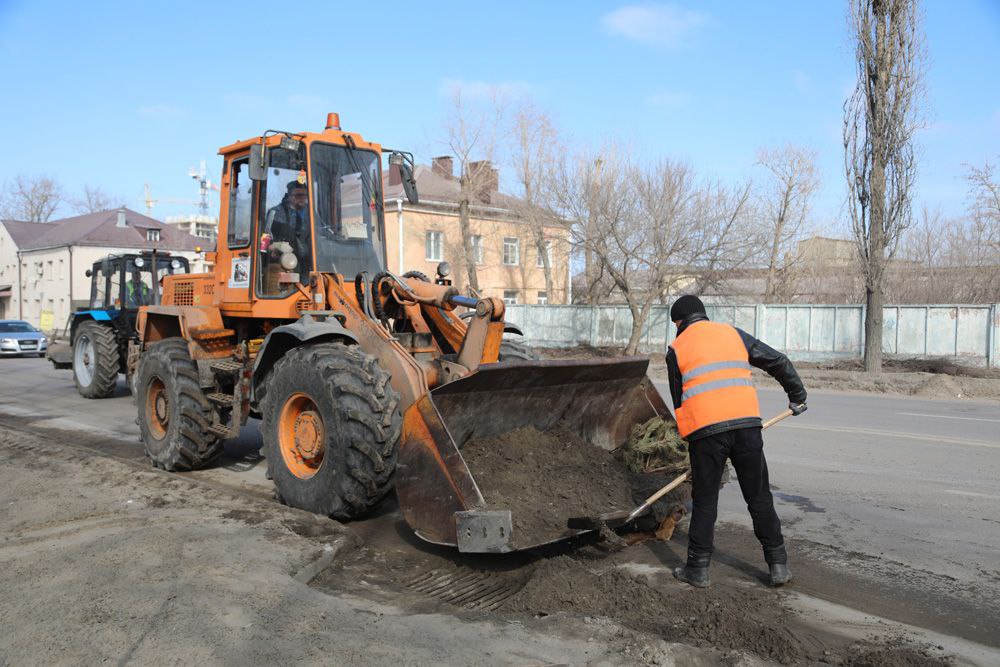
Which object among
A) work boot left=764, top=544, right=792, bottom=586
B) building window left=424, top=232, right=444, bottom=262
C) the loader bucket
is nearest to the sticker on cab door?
the loader bucket

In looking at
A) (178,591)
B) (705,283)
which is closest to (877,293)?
(705,283)

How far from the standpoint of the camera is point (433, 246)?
38.5 meters

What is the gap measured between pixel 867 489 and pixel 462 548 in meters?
4.20

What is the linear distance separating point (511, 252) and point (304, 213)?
32.6m

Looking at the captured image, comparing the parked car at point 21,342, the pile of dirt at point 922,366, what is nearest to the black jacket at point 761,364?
the pile of dirt at point 922,366

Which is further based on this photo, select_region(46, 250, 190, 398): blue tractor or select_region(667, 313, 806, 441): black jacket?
select_region(46, 250, 190, 398): blue tractor

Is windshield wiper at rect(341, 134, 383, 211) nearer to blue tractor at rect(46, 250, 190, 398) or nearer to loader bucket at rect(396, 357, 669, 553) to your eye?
loader bucket at rect(396, 357, 669, 553)

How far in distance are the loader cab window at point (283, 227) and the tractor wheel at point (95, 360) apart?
27.0 ft

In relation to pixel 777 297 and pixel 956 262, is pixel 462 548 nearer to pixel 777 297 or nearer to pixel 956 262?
pixel 777 297

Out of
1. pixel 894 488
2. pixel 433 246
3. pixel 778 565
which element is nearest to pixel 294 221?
pixel 778 565

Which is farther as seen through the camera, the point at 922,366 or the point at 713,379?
the point at 922,366

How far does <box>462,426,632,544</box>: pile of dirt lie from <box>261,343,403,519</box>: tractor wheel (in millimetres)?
638

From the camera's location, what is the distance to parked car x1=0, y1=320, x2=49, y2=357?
1019 inches

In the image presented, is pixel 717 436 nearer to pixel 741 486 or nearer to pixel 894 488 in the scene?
Answer: pixel 741 486
